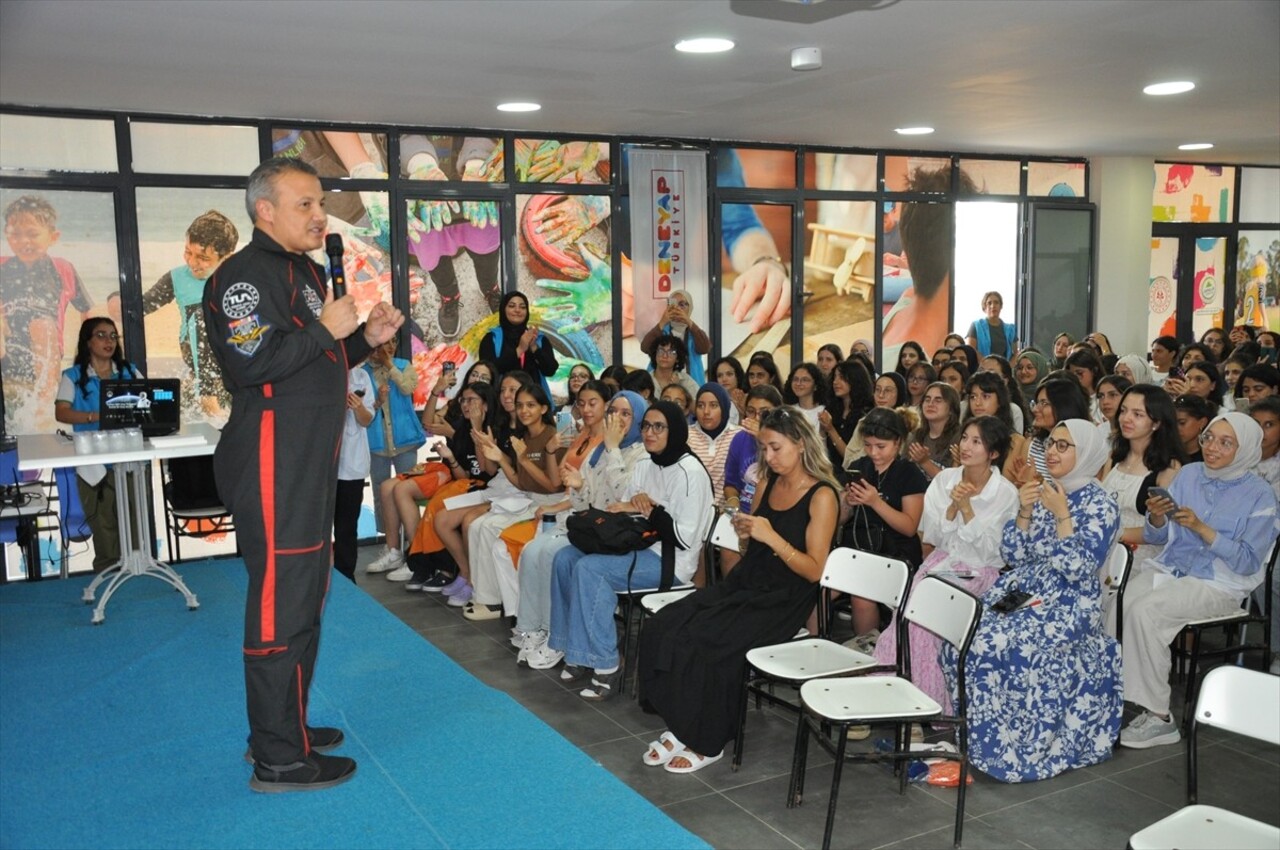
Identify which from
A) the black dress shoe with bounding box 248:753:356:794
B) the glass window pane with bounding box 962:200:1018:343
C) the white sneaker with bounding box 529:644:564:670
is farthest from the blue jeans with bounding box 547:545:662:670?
the glass window pane with bounding box 962:200:1018:343

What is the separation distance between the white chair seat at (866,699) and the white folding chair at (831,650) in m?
0.15

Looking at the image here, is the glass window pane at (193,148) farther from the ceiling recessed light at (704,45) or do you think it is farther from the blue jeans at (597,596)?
the blue jeans at (597,596)

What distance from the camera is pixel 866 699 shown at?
335 cm

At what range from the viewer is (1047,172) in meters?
11.7

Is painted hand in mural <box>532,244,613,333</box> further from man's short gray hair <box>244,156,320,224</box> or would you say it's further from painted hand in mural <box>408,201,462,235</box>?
man's short gray hair <box>244,156,320,224</box>

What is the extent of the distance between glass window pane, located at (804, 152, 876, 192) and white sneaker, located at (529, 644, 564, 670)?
21.3 feet

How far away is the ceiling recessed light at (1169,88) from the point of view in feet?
23.6

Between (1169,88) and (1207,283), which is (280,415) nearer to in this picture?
(1169,88)

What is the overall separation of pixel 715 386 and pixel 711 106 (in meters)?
2.55

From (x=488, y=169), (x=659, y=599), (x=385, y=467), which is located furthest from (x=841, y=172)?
(x=659, y=599)

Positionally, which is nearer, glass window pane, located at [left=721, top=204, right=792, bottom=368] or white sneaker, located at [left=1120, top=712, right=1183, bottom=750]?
white sneaker, located at [left=1120, top=712, right=1183, bottom=750]

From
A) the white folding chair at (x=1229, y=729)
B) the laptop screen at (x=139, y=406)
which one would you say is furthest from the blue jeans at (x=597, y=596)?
the white folding chair at (x=1229, y=729)

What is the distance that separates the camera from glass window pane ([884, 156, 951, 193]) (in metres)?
10.7

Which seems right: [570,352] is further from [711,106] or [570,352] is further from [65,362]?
[65,362]
